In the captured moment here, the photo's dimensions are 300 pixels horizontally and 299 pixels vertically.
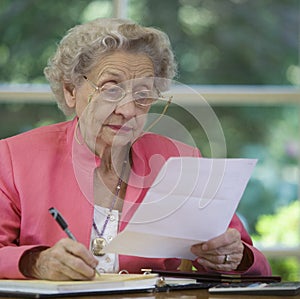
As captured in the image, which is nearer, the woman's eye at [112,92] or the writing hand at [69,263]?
the writing hand at [69,263]

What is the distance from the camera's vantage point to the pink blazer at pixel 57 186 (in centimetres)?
229

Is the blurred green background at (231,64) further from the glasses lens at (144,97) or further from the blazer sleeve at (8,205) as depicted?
the blazer sleeve at (8,205)

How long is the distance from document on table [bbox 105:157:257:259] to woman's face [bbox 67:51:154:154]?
405mm

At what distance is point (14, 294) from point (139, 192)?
702 mm

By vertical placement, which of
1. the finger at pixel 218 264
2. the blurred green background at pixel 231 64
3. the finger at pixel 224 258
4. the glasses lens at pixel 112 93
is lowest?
the finger at pixel 218 264

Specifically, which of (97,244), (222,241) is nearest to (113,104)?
(97,244)

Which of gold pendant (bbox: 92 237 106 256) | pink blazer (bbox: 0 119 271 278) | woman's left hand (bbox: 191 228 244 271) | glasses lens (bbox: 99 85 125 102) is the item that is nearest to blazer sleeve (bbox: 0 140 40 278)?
pink blazer (bbox: 0 119 271 278)

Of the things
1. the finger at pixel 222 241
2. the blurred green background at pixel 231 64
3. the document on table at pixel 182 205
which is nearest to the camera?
the document on table at pixel 182 205

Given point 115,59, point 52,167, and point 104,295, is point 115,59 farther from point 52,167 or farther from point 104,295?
point 104,295

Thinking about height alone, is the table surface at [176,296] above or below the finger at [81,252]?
below

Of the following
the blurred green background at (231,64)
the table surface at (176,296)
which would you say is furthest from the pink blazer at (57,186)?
the blurred green background at (231,64)

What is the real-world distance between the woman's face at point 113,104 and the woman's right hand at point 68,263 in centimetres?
55

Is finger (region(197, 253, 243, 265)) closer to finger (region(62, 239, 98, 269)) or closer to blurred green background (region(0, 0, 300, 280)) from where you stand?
finger (region(62, 239, 98, 269))

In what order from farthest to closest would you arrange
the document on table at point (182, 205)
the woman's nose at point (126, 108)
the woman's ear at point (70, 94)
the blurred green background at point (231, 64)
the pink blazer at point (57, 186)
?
1. the blurred green background at point (231, 64)
2. the woman's ear at point (70, 94)
3. the woman's nose at point (126, 108)
4. the pink blazer at point (57, 186)
5. the document on table at point (182, 205)
